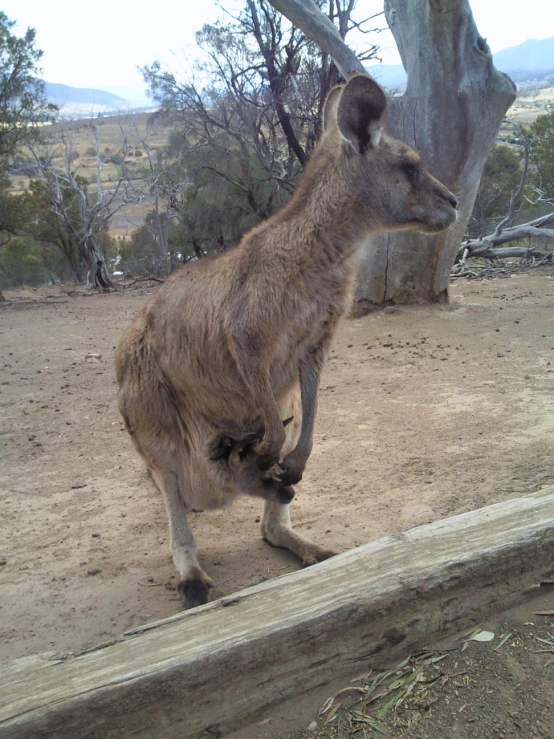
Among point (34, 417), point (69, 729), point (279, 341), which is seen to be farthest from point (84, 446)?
point (69, 729)

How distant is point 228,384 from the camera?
8.96 feet

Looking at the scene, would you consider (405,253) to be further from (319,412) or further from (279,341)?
(279,341)

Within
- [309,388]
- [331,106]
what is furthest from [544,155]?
[309,388]

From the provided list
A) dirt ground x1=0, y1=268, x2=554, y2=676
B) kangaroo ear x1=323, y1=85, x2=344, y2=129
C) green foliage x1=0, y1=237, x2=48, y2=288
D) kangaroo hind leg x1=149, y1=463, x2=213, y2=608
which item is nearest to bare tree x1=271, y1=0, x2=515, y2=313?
dirt ground x1=0, y1=268, x2=554, y2=676

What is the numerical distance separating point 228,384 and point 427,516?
43.9 inches

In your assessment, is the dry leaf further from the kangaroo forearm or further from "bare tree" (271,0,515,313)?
"bare tree" (271,0,515,313)

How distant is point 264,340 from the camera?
2.57m

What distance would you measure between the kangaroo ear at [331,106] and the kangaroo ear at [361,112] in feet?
0.63

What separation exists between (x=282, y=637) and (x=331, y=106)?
8.21 feet

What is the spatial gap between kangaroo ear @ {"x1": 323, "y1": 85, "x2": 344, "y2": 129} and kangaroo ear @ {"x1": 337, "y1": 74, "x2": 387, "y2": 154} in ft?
0.63

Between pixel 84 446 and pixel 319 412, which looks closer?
pixel 84 446

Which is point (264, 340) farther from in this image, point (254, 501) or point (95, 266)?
point (95, 266)

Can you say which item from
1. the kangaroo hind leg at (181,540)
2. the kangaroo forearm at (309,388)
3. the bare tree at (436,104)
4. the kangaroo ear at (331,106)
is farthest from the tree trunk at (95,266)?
the kangaroo forearm at (309,388)

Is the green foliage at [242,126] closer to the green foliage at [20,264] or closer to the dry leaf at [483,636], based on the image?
the green foliage at [20,264]
